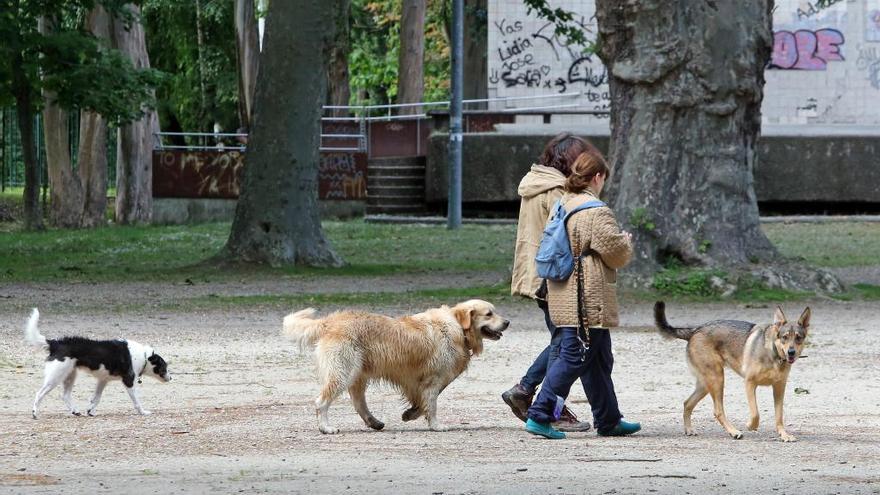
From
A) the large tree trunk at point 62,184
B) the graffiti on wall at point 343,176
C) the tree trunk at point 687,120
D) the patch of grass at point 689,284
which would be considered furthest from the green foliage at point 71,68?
the patch of grass at point 689,284

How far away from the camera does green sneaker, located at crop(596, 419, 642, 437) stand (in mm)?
9414

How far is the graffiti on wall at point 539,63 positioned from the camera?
3875 centimetres

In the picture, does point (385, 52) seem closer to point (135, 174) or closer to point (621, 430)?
point (135, 174)

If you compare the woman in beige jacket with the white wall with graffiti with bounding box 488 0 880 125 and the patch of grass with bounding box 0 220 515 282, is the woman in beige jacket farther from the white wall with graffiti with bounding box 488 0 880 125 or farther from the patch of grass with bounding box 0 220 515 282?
the white wall with graffiti with bounding box 488 0 880 125

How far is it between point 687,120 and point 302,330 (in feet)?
33.8

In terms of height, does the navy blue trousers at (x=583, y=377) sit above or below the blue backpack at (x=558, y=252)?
below

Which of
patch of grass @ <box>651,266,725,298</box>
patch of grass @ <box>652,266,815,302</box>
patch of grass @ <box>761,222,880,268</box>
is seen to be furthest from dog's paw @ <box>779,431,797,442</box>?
patch of grass @ <box>761,222,880,268</box>

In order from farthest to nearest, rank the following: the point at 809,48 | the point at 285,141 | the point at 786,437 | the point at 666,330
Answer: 1. the point at 809,48
2. the point at 285,141
3. the point at 666,330
4. the point at 786,437

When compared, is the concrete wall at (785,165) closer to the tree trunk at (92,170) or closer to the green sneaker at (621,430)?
the tree trunk at (92,170)

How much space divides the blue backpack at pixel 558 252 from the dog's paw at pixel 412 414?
1.29 meters

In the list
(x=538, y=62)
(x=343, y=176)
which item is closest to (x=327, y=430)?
(x=343, y=176)

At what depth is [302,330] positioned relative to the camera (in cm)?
941

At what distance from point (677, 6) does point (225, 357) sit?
7.85 metres

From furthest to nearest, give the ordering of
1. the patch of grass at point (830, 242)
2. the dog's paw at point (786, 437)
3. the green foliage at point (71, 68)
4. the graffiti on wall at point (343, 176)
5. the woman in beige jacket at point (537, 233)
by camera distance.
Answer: the graffiti on wall at point (343, 176) < the green foliage at point (71, 68) < the patch of grass at point (830, 242) < the woman in beige jacket at point (537, 233) < the dog's paw at point (786, 437)
